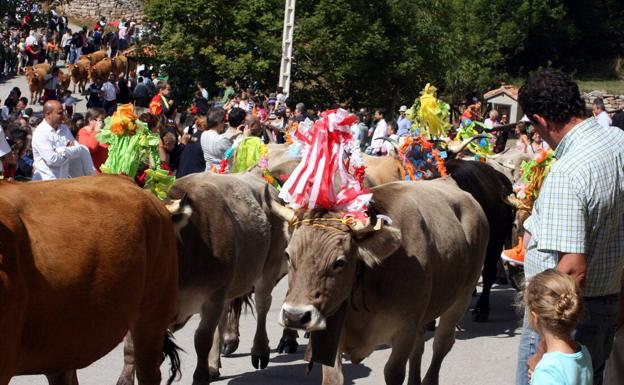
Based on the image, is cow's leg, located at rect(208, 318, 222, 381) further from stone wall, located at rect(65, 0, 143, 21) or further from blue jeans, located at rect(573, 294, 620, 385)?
stone wall, located at rect(65, 0, 143, 21)

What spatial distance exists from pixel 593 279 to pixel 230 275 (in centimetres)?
348

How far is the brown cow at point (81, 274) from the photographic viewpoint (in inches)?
208

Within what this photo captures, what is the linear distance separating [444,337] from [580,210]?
3.71 metres

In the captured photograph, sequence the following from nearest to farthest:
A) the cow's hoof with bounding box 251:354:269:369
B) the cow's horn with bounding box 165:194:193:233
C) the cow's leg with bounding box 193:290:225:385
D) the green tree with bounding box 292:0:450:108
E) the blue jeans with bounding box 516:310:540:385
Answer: the blue jeans with bounding box 516:310:540:385, the cow's horn with bounding box 165:194:193:233, the cow's leg with bounding box 193:290:225:385, the cow's hoof with bounding box 251:354:269:369, the green tree with bounding box 292:0:450:108

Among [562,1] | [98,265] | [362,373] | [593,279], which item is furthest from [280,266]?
[562,1]

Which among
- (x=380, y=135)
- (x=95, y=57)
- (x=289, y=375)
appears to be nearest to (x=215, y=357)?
(x=289, y=375)

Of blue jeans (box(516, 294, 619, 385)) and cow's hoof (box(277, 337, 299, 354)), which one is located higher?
blue jeans (box(516, 294, 619, 385))

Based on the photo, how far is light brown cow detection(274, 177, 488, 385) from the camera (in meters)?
6.66

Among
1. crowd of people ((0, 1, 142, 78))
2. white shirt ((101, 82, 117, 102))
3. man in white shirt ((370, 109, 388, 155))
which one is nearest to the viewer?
man in white shirt ((370, 109, 388, 155))

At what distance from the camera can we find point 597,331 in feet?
17.8

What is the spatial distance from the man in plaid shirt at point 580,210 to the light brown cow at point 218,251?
9.62ft

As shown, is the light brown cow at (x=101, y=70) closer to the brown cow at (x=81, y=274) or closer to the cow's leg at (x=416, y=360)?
the cow's leg at (x=416, y=360)

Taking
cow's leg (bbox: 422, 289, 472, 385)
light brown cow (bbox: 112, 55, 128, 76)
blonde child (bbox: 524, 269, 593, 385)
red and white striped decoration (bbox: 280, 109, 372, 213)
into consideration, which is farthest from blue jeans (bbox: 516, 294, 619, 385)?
light brown cow (bbox: 112, 55, 128, 76)

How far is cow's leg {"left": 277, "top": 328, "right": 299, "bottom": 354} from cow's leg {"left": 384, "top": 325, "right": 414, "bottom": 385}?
242 centimetres
